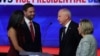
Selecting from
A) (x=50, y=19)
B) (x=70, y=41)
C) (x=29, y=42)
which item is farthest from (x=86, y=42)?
(x=50, y=19)

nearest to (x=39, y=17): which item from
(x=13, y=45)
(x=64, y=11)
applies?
(x=64, y=11)

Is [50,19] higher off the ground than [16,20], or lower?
lower

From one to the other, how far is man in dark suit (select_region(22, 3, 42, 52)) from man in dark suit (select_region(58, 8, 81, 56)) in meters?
0.40

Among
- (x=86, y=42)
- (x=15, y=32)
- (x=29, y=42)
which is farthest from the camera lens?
(x=29, y=42)

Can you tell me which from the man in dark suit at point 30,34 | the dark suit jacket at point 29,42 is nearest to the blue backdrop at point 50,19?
the man in dark suit at point 30,34

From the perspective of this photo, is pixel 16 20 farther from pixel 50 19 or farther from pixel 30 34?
pixel 50 19

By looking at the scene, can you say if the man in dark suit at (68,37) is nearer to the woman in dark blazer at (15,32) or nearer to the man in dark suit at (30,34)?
the man in dark suit at (30,34)

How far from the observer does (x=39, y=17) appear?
26.1 feet

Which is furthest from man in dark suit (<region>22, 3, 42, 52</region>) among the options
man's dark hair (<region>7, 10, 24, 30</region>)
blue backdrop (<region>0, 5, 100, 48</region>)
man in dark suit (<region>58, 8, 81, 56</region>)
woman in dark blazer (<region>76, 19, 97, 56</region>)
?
blue backdrop (<region>0, 5, 100, 48</region>)

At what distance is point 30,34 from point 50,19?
2.09 metres

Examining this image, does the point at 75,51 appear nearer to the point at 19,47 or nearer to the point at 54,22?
the point at 19,47

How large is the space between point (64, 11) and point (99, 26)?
7.12ft

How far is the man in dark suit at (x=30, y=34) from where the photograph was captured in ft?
19.0

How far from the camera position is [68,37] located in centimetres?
567
